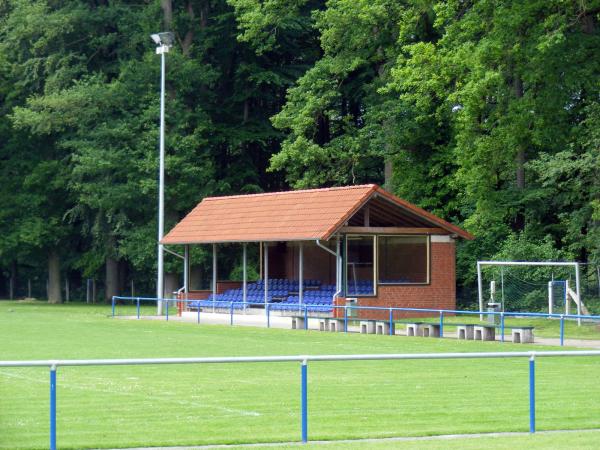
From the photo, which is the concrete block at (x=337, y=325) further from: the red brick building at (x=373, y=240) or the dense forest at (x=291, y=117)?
the dense forest at (x=291, y=117)

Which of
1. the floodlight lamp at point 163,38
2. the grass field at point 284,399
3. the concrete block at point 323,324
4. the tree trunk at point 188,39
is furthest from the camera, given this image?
the tree trunk at point 188,39

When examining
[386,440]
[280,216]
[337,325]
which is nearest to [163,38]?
[280,216]

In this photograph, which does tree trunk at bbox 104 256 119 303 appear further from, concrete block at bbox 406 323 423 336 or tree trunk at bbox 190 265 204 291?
concrete block at bbox 406 323 423 336

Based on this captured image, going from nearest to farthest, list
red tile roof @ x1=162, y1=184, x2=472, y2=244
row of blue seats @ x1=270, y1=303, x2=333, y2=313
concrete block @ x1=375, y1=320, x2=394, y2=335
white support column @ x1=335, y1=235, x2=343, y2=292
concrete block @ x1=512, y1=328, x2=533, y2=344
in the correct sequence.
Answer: concrete block @ x1=512, y1=328, x2=533, y2=344 → concrete block @ x1=375, y1=320, x2=394, y2=335 → row of blue seats @ x1=270, y1=303, x2=333, y2=313 → white support column @ x1=335, y1=235, x2=343, y2=292 → red tile roof @ x1=162, y1=184, x2=472, y2=244

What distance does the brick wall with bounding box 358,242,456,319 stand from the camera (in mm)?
44156

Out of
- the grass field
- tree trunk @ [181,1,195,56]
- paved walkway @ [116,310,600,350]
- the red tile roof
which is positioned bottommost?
the grass field

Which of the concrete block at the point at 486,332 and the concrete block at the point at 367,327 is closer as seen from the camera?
the concrete block at the point at 486,332

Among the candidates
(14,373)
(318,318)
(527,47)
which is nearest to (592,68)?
(527,47)

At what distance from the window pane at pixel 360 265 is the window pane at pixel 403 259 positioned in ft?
1.51

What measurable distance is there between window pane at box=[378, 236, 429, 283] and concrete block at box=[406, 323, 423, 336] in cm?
933

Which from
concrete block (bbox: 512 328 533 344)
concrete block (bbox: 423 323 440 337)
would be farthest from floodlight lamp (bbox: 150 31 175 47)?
concrete block (bbox: 512 328 533 344)

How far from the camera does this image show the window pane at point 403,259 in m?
44.6

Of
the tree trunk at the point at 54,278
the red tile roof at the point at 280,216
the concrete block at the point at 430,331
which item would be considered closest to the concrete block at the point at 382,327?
the concrete block at the point at 430,331

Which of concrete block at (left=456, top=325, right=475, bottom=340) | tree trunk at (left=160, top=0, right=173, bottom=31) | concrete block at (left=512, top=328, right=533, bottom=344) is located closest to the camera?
concrete block at (left=512, top=328, right=533, bottom=344)
